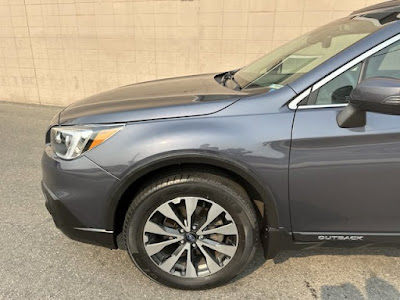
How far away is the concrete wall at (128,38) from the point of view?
530 centimetres

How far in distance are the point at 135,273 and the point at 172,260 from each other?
0.37m

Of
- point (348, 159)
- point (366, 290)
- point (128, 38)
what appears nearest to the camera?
point (348, 159)

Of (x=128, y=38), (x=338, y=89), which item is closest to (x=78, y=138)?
(x=338, y=89)

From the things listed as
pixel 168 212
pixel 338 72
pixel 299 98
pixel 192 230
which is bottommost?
pixel 192 230

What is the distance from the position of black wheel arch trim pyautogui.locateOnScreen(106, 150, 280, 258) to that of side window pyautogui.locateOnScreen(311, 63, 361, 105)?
564 mm

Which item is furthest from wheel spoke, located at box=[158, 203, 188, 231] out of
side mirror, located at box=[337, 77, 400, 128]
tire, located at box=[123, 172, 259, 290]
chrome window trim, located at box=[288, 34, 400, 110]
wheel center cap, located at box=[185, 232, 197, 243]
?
side mirror, located at box=[337, 77, 400, 128]

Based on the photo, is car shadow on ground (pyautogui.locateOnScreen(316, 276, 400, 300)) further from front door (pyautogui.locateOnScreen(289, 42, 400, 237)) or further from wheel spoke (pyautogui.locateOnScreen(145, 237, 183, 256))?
wheel spoke (pyautogui.locateOnScreen(145, 237, 183, 256))

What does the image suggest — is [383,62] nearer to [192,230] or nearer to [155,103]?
[155,103]

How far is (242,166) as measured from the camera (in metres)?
1.79

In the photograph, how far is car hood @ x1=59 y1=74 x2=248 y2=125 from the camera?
1874 mm

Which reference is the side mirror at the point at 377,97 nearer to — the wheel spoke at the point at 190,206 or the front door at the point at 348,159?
the front door at the point at 348,159

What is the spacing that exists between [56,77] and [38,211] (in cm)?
500

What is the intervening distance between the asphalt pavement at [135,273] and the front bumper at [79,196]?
1.00 feet

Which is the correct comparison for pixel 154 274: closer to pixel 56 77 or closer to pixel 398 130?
pixel 398 130
